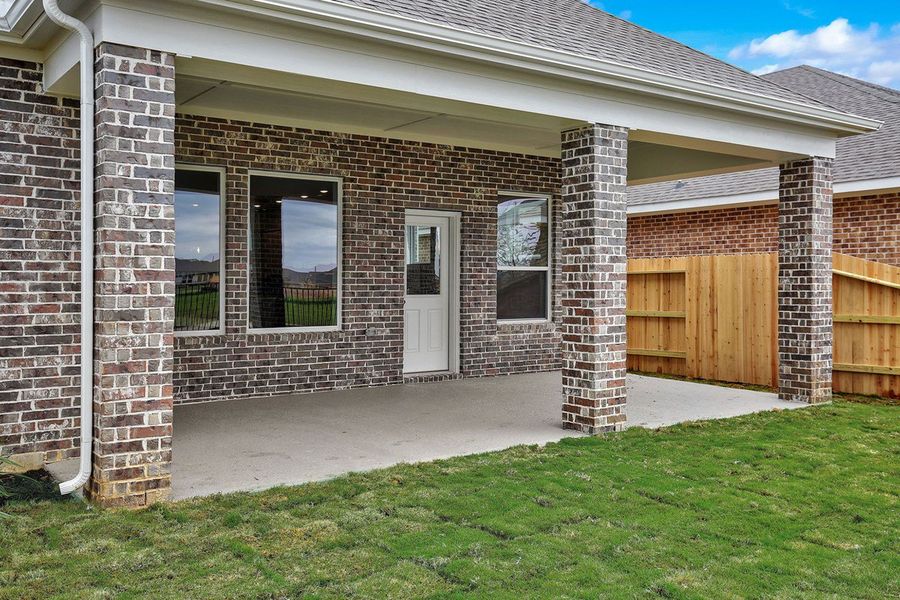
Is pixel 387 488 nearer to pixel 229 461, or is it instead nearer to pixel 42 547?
pixel 229 461

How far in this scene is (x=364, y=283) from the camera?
1008 cm

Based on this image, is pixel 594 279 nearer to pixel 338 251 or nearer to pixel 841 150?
pixel 338 251

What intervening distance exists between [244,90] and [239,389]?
3.51 metres

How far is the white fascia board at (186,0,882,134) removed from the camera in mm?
5527

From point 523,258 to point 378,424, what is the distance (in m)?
4.81

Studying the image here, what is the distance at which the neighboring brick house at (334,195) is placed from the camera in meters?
5.11

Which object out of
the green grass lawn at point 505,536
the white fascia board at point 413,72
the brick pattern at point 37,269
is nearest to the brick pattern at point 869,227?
the white fascia board at point 413,72

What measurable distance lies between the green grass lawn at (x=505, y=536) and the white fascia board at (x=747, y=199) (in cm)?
752

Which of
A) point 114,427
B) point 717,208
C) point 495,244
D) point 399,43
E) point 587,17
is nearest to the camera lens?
point 114,427

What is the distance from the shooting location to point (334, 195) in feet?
32.5

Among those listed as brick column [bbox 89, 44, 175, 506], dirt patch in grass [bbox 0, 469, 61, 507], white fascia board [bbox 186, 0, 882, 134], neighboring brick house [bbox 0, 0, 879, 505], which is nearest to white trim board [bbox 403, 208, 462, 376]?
neighboring brick house [bbox 0, 0, 879, 505]

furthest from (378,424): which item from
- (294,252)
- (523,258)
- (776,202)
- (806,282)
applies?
(776,202)

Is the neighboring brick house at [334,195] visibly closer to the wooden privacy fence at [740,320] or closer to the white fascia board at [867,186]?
the wooden privacy fence at [740,320]

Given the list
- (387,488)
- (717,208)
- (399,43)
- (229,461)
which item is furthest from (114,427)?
(717,208)
